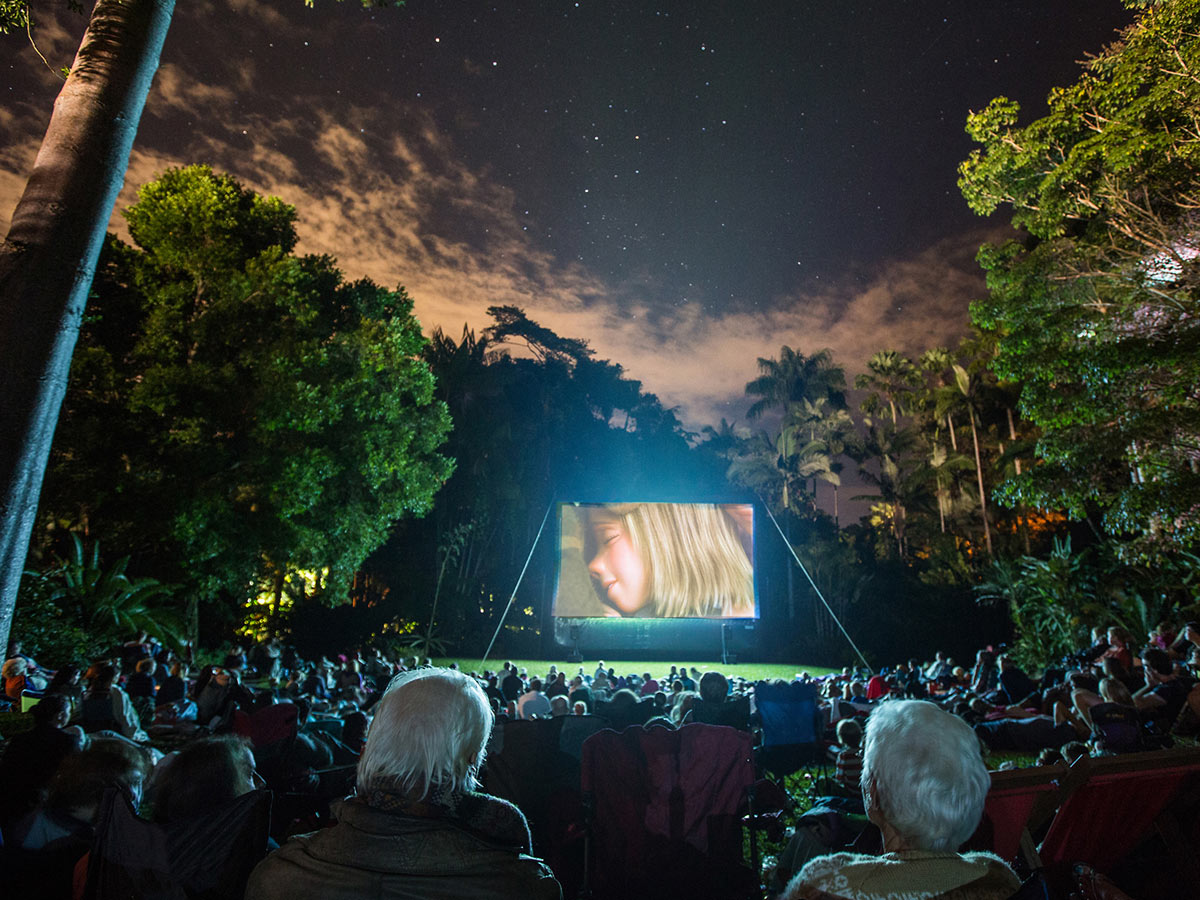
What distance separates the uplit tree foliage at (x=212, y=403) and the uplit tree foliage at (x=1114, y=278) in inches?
541

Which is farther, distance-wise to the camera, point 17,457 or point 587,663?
point 587,663

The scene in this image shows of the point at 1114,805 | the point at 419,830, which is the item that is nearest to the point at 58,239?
the point at 419,830

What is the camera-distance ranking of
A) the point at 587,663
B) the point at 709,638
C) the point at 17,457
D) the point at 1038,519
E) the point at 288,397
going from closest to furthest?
the point at 17,457, the point at 288,397, the point at 587,663, the point at 709,638, the point at 1038,519

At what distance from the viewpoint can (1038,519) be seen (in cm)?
2870

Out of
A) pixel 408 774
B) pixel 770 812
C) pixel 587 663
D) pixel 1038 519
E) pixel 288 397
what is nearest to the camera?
pixel 408 774

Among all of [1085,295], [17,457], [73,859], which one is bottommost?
[73,859]

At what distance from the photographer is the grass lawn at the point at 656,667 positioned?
18.4 m

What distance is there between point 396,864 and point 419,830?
8 cm

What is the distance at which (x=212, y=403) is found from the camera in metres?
13.5

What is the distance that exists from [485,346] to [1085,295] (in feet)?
77.9

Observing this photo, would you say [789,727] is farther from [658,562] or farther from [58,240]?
[658,562]

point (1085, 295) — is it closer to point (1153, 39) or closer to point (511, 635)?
point (1153, 39)

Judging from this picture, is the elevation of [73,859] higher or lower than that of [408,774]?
lower

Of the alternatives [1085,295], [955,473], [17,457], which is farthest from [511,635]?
[955,473]
